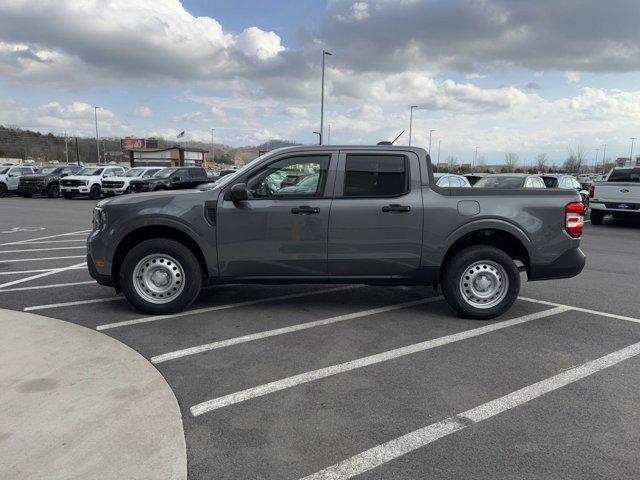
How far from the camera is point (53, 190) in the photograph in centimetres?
2781

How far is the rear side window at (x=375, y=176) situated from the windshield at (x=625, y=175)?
13095mm

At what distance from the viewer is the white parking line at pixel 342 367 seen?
349cm

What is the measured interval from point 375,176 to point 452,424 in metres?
2.85

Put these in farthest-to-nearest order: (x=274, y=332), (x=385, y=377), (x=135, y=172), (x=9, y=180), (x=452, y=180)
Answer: (x=9, y=180)
(x=135, y=172)
(x=452, y=180)
(x=274, y=332)
(x=385, y=377)

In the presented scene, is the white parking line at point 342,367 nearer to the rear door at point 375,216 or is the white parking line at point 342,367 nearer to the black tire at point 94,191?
the rear door at point 375,216

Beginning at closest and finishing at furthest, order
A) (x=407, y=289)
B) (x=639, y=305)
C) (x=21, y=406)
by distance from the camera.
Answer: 1. (x=21, y=406)
2. (x=639, y=305)
3. (x=407, y=289)

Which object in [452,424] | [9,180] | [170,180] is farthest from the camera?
[9,180]

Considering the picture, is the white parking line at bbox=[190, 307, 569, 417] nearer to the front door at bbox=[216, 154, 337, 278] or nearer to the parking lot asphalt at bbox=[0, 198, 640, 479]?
the parking lot asphalt at bbox=[0, 198, 640, 479]

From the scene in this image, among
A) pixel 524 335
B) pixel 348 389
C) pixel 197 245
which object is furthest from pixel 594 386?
pixel 197 245

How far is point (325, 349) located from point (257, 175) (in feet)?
6.59

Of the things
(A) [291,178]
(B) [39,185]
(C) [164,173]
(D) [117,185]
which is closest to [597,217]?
(A) [291,178]

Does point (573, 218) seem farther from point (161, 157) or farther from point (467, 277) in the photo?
point (161, 157)

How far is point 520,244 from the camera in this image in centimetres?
546

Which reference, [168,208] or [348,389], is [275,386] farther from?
[168,208]
